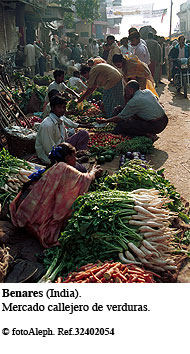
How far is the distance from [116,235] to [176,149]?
3.91 m

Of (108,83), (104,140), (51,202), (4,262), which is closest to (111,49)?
(108,83)

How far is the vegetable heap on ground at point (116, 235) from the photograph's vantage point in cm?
323

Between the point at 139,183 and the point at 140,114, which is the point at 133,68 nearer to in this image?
the point at 140,114

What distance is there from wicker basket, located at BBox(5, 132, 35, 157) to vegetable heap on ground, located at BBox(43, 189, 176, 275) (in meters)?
2.75

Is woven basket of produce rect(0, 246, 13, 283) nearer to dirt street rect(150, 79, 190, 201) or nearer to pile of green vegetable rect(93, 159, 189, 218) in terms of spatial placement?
pile of green vegetable rect(93, 159, 189, 218)

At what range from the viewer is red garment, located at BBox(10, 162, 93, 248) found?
3.59m

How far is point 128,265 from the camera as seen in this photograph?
10.2 ft

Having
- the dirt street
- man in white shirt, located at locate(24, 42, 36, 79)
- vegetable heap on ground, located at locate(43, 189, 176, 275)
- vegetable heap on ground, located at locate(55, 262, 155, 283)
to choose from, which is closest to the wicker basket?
the dirt street

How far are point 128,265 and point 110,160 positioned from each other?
10.1ft

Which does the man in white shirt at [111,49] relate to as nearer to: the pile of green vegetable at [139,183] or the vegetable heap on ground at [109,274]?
the pile of green vegetable at [139,183]

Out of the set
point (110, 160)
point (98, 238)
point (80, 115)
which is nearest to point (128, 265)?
point (98, 238)

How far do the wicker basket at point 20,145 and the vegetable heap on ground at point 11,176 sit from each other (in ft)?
3.76

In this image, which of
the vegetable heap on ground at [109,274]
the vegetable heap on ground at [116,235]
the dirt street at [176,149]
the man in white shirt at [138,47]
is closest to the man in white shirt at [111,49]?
the man in white shirt at [138,47]

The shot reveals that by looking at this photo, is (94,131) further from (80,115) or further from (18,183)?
(18,183)
